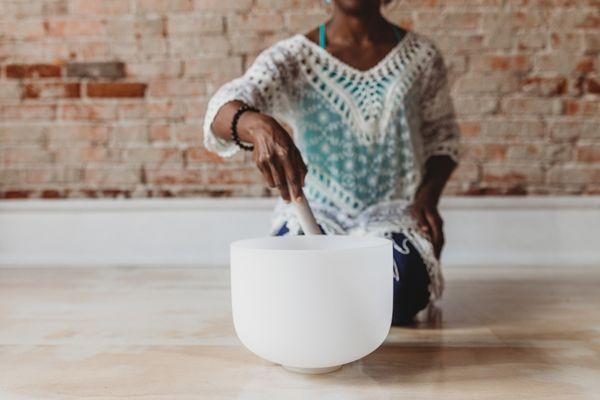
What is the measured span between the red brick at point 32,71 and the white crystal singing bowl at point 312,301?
1.33m

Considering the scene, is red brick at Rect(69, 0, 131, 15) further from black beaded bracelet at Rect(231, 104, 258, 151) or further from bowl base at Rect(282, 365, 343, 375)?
bowl base at Rect(282, 365, 343, 375)

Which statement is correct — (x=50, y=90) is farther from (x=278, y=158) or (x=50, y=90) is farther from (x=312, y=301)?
(x=312, y=301)

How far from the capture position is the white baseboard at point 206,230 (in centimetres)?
163

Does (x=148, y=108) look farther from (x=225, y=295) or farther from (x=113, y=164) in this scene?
(x=225, y=295)

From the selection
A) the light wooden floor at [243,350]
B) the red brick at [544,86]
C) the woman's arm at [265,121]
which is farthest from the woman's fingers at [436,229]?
the red brick at [544,86]

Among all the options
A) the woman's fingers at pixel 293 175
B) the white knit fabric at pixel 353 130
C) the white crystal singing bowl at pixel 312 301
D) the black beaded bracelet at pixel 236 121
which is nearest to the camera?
the white crystal singing bowl at pixel 312 301

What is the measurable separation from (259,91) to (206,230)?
2.70 ft

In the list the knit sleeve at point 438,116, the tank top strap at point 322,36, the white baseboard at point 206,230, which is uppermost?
the tank top strap at point 322,36

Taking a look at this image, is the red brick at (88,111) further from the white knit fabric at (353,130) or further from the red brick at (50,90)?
the white knit fabric at (353,130)

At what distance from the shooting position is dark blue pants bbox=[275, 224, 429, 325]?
92 cm

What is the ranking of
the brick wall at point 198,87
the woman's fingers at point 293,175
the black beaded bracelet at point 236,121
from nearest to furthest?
the woman's fingers at point 293,175 → the black beaded bracelet at point 236,121 → the brick wall at point 198,87

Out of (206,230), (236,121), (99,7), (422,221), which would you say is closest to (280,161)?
(236,121)

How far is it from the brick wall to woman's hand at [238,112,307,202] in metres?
0.95

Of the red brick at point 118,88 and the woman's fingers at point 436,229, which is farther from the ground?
the red brick at point 118,88
